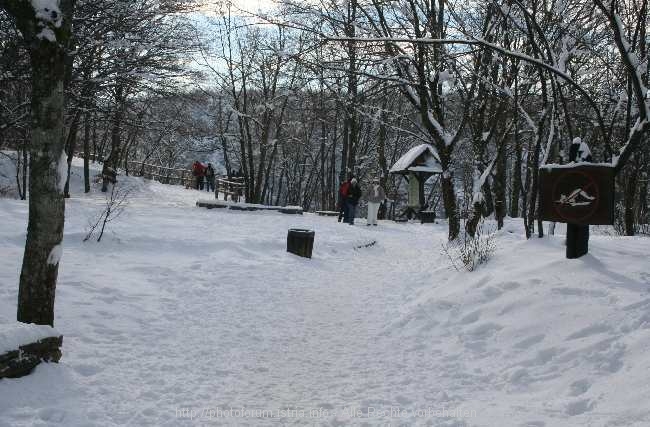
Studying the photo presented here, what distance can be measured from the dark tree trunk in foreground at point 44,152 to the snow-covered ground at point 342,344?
60 centimetres

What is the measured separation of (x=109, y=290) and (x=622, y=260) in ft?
18.8

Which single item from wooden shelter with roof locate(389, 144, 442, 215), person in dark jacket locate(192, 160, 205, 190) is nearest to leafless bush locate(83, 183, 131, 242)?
wooden shelter with roof locate(389, 144, 442, 215)

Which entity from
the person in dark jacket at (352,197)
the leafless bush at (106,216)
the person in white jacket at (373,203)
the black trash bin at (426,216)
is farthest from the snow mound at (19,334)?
the black trash bin at (426,216)

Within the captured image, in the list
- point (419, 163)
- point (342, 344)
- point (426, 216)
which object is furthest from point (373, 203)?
point (342, 344)

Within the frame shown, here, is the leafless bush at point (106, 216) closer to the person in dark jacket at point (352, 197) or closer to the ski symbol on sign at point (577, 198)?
the ski symbol on sign at point (577, 198)

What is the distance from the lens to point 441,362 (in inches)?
167

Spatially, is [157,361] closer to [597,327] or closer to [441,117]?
[597,327]

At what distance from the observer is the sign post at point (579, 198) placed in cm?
512

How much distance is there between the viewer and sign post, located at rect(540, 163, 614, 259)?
512 centimetres

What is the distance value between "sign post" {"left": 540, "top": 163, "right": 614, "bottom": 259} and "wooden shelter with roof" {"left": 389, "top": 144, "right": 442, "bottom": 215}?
1800cm

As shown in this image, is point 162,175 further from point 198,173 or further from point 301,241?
point 301,241

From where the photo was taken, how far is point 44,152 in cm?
352

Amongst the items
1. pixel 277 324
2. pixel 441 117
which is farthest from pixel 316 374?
pixel 441 117

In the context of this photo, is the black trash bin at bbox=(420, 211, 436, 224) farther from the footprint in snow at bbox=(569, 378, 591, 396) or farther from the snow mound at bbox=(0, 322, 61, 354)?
the snow mound at bbox=(0, 322, 61, 354)
